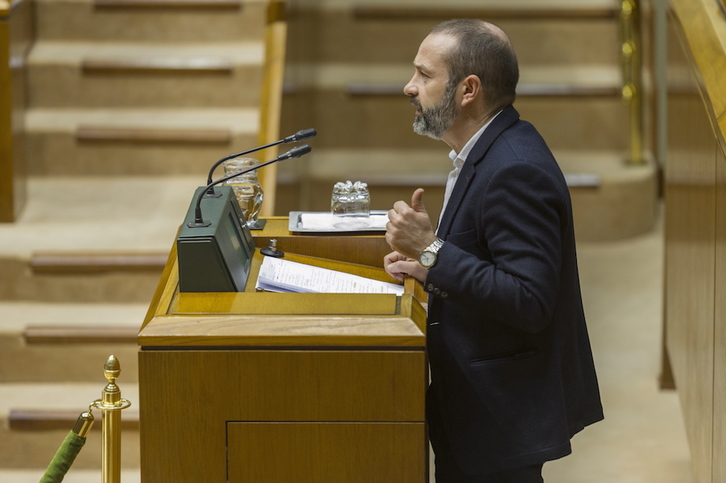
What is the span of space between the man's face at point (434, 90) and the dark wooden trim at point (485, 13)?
3584 mm

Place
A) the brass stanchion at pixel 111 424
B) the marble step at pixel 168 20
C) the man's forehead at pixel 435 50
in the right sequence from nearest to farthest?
1. the man's forehead at pixel 435 50
2. the brass stanchion at pixel 111 424
3. the marble step at pixel 168 20

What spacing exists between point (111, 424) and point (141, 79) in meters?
2.84

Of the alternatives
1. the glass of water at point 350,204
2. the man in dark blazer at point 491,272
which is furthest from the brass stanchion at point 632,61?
the man in dark blazer at point 491,272

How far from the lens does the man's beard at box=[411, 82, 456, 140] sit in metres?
1.97

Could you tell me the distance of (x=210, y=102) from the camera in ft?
15.7

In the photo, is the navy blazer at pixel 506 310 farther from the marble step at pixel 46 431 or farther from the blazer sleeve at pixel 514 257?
the marble step at pixel 46 431

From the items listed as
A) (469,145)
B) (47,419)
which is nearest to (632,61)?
(47,419)

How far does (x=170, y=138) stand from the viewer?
4555mm

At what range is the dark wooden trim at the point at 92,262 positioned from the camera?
3.96 metres

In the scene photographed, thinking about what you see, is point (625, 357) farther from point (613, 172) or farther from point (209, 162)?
point (209, 162)

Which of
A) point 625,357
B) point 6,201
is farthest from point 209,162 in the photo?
point 625,357

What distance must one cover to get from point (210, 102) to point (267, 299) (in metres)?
3.03

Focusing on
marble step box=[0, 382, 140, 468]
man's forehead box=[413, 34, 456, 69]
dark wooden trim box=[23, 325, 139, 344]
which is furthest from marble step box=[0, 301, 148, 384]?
man's forehead box=[413, 34, 456, 69]

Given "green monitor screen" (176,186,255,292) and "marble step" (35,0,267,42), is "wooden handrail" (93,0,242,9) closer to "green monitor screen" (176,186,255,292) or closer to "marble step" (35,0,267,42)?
"marble step" (35,0,267,42)
